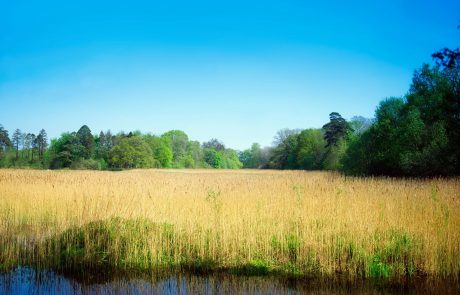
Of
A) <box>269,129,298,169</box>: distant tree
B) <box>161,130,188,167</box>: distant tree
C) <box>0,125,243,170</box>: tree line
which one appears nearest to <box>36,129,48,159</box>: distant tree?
<box>0,125,243,170</box>: tree line

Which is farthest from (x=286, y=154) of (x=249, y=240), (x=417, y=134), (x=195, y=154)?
(x=249, y=240)

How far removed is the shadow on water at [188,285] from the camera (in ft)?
19.0

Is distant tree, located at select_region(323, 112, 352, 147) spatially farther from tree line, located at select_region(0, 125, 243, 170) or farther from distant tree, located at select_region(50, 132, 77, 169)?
distant tree, located at select_region(50, 132, 77, 169)

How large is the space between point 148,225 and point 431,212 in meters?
7.84

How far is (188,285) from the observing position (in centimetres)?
609

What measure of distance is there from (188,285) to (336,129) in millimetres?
53107

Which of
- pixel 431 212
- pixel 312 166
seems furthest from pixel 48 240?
pixel 312 166

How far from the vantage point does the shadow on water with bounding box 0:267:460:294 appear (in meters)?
5.79

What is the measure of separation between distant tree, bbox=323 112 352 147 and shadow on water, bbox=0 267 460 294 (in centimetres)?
4895

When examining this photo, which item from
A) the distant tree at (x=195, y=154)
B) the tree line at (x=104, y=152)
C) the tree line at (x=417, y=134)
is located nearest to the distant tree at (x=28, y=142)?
the tree line at (x=104, y=152)

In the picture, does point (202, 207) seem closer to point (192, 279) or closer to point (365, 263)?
point (192, 279)

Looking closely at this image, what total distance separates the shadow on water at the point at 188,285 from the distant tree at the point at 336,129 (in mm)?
48948

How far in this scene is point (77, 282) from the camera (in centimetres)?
621

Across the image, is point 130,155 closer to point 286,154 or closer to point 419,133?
point 286,154
